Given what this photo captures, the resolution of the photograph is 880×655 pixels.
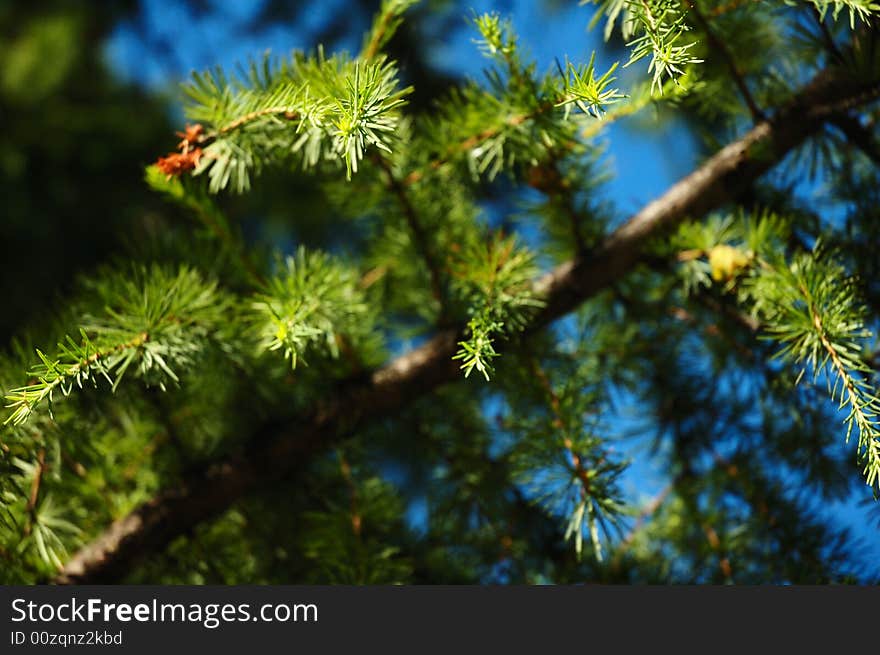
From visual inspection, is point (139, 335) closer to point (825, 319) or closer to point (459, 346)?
point (459, 346)

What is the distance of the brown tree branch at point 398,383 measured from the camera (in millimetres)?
499

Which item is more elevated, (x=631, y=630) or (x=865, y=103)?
(x=865, y=103)

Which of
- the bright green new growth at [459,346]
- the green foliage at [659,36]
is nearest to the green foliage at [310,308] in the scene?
the bright green new growth at [459,346]

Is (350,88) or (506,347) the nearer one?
(350,88)

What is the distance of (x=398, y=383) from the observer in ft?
1.73

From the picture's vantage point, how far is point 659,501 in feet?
2.06

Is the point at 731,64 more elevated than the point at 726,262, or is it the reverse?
the point at 731,64

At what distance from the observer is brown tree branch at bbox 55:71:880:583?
50 cm

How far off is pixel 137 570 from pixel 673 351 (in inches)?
16.6

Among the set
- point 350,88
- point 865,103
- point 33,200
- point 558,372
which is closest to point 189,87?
point 350,88

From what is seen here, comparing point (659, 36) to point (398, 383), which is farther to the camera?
point (398, 383)

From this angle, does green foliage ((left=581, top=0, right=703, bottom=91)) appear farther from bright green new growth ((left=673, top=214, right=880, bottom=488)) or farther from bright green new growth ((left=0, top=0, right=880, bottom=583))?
bright green new growth ((left=673, top=214, right=880, bottom=488))

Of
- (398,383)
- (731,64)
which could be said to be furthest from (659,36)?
(398,383)

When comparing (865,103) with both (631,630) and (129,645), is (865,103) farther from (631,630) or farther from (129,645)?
(129,645)
